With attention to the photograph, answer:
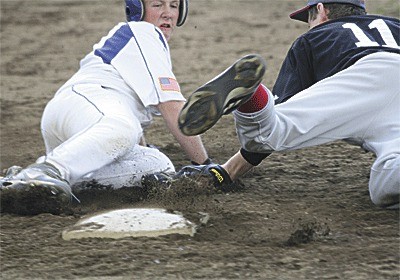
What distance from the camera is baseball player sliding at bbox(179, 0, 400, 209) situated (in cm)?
348

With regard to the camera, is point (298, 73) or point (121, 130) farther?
point (298, 73)

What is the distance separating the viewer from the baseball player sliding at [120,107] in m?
3.96

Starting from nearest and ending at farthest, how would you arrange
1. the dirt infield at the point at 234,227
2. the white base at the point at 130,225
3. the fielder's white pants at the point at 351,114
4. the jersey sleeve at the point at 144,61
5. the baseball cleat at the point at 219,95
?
the dirt infield at the point at 234,227 → the baseball cleat at the point at 219,95 → the white base at the point at 130,225 → the fielder's white pants at the point at 351,114 → the jersey sleeve at the point at 144,61

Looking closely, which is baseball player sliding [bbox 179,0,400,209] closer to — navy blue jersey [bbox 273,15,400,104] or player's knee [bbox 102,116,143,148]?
navy blue jersey [bbox 273,15,400,104]

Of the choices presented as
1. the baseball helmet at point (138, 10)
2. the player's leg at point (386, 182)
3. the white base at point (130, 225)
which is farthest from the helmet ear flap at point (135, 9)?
the player's leg at point (386, 182)

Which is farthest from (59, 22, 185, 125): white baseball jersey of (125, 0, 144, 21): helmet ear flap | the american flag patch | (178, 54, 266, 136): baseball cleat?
(178, 54, 266, 136): baseball cleat

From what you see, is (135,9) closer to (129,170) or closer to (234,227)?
(129,170)

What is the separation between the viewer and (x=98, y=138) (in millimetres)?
3959

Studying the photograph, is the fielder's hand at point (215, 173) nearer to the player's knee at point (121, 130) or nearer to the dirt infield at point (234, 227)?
the dirt infield at point (234, 227)

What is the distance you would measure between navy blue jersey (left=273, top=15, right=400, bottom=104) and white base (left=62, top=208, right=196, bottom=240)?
88 centimetres

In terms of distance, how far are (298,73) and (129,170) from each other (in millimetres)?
908

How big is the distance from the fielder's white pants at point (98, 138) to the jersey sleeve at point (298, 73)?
660mm

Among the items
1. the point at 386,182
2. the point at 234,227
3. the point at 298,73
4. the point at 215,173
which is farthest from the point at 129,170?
the point at 386,182

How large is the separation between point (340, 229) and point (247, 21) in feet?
22.7
